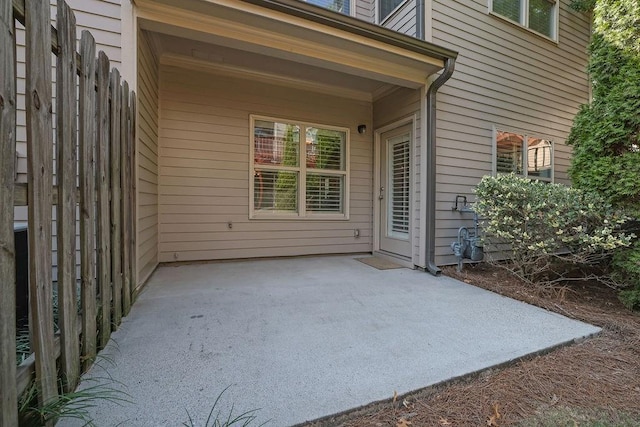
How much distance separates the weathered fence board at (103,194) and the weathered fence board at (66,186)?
40cm

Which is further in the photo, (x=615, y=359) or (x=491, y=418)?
(x=615, y=359)

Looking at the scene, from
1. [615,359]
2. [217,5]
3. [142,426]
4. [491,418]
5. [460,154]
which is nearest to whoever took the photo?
[142,426]

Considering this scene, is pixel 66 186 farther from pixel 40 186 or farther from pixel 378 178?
pixel 378 178

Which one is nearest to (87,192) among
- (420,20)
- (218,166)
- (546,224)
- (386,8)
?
(218,166)

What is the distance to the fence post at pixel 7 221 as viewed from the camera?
0.93 m

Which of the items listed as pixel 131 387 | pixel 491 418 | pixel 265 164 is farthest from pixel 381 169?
pixel 131 387

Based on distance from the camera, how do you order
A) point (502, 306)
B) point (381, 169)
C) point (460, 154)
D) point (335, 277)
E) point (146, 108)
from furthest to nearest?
point (381, 169) < point (460, 154) < point (335, 277) < point (146, 108) < point (502, 306)

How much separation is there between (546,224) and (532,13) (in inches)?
175

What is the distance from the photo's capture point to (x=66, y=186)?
136 centimetres

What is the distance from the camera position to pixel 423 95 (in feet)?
13.5

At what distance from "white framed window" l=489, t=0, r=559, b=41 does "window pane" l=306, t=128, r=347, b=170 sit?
3.14m

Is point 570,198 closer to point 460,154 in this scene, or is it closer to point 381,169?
point 460,154

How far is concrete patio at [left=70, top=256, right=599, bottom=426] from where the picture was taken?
4.65 ft

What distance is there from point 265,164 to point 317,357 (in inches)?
132
